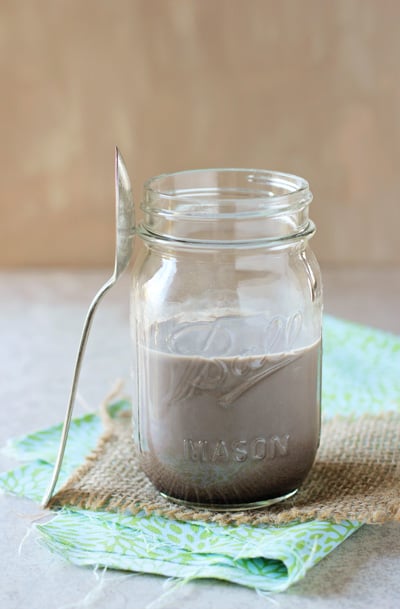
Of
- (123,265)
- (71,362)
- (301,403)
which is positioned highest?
(123,265)

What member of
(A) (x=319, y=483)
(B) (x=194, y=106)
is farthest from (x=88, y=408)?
(B) (x=194, y=106)

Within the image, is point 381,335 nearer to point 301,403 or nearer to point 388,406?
point 388,406

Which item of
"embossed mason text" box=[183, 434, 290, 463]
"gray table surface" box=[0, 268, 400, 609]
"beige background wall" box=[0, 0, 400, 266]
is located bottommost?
"gray table surface" box=[0, 268, 400, 609]

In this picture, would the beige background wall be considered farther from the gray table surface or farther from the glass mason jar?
the glass mason jar

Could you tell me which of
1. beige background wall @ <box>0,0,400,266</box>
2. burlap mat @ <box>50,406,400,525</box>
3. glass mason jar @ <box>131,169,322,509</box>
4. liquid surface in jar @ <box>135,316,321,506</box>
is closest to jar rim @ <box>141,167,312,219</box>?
glass mason jar @ <box>131,169,322,509</box>

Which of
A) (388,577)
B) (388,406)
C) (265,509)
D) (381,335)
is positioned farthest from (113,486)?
(381,335)

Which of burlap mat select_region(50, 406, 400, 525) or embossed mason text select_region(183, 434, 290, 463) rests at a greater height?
embossed mason text select_region(183, 434, 290, 463)

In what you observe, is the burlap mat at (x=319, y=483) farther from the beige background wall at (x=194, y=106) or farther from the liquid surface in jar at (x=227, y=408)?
the beige background wall at (x=194, y=106)
